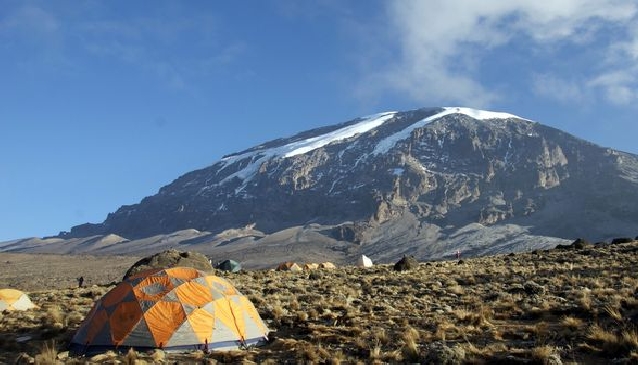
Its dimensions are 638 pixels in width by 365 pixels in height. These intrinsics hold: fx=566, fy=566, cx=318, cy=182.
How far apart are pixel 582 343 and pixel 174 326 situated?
852 cm

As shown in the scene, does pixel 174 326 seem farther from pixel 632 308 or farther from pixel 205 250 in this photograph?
pixel 205 250

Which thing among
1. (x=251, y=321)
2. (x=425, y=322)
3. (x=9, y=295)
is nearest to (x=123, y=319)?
(x=251, y=321)

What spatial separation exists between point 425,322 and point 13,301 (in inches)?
629

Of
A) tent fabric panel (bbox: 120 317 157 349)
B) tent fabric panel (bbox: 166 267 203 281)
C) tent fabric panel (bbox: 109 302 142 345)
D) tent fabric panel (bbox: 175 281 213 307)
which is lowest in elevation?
tent fabric panel (bbox: 120 317 157 349)

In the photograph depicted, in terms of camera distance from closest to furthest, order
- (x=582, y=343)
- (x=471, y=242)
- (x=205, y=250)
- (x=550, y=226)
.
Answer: (x=582, y=343)
(x=471, y=242)
(x=550, y=226)
(x=205, y=250)

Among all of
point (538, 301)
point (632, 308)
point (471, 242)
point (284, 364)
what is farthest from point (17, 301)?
point (471, 242)

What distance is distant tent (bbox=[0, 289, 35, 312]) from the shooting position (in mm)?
21280

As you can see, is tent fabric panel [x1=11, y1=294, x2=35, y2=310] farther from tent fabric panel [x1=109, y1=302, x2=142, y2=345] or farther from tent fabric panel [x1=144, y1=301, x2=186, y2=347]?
tent fabric panel [x1=144, y1=301, x2=186, y2=347]

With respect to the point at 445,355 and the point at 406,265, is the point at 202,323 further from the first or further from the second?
the point at 406,265

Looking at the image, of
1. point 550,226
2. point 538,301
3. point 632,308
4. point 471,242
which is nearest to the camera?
point 632,308

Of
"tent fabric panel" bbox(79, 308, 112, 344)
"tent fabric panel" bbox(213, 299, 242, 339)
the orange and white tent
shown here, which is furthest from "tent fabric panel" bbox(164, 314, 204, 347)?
"tent fabric panel" bbox(79, 308, 112, 344)

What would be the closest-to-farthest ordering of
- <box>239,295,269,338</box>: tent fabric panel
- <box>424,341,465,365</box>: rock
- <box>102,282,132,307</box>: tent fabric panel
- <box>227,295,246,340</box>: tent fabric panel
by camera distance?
1. <box>424,341,465,365</box>: rock
2. <box>227,295,246,340</box>: tent fabric panel
3. <box>102,282,132,307</box>: tent fabric panel
4. <box>239,295,269,338</box>: tent fabric panel

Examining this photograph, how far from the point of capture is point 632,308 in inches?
574

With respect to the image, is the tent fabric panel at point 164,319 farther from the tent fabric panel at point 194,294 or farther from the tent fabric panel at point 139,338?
the tent fabric panel at point 194,294
